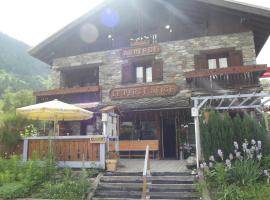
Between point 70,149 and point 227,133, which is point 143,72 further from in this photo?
point 227,133

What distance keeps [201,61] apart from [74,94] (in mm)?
7826

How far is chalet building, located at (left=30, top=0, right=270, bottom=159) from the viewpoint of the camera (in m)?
14.5

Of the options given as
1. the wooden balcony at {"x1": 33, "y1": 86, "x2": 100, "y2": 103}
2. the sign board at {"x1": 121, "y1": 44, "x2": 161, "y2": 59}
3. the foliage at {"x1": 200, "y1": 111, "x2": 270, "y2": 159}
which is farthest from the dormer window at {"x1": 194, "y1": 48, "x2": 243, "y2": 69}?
the foliage at {"x1": 200, "y1": 111, "x2": 270, "y2": 159}

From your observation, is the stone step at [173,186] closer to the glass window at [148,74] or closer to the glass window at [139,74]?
the glass window at [148,74]

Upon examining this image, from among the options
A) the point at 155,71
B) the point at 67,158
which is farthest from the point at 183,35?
the point at 67,158

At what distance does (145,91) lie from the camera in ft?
51.5

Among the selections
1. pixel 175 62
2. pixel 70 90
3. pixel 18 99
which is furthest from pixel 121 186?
pixel 18 99

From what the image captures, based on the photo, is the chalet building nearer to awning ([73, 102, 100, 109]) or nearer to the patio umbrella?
awning ([73, 102, 100, 109])

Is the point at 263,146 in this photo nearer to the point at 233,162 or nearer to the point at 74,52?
the point at 233,162

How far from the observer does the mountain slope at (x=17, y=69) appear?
46094mm

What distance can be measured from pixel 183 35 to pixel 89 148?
9042 millimetres

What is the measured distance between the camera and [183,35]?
16.0m

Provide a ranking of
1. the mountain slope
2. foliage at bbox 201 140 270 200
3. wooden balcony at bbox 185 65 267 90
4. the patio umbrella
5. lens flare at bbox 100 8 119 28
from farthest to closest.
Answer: the mountain slope, lens flare at bbox 100 8 119 28, wooden balcony at bbox 185 65 267 90, the patio umbrella, foliage at bbox 201 140 270 200

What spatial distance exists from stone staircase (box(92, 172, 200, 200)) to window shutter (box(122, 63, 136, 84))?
A: 777cm
